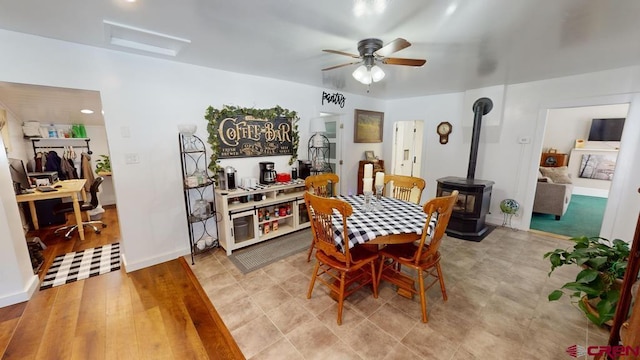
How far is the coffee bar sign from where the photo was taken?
3029 mm

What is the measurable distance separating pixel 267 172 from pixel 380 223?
1.91 meters

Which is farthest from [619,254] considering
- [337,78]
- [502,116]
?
[337,78]

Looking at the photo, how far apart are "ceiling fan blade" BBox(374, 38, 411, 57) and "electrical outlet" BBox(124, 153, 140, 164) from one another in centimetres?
262

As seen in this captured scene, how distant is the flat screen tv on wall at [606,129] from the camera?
5133mm

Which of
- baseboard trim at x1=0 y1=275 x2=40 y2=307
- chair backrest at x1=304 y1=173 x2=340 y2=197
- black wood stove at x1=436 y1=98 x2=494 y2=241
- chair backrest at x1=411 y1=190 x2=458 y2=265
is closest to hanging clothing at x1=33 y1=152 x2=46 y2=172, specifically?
baseboard trim at x1=0 y1=275 x2=40 y2=307

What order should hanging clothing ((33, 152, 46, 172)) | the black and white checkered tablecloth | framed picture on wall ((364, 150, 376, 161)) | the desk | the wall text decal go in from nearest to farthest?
the black and white checkered tablecloth
the desk
the wall text decal
hanging clothing ((33, 152, 46, 172))
framed picture on wall ((364, 150, 376, 161))

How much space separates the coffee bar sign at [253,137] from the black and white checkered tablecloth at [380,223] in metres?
1.70

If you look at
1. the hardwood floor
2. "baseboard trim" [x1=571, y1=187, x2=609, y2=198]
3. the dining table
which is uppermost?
the dining table

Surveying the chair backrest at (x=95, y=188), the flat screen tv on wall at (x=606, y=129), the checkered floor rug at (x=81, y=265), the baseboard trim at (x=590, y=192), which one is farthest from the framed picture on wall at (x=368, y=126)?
the baseboard trim at (x=590, y=192)

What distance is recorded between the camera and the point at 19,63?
1.90m

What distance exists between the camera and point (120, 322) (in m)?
1.87

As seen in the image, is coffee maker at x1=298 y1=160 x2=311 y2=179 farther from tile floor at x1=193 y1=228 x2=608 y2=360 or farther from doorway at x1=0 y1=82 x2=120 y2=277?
doorway at x1=0 y1=82 x2=120 y2=277

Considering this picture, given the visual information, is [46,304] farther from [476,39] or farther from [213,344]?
[476,39]

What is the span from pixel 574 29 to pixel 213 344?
358 cm
